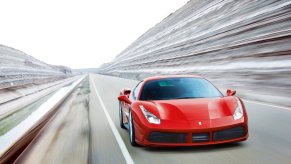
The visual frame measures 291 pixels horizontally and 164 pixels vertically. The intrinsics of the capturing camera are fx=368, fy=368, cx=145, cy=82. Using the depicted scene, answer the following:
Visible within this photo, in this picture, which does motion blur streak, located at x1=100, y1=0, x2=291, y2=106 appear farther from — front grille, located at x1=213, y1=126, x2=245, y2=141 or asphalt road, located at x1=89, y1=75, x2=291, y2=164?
front grille, located at x1=213, y1=126, x2=245, y2=141

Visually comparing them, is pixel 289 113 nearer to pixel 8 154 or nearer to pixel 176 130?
pixel 176 130

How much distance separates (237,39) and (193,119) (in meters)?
9.62

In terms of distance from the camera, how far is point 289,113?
8.22 m

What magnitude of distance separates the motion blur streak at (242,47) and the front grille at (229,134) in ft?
14.3

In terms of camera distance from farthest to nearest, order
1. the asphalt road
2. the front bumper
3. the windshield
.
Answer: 1. the windshield
2. the front bumper
3. the asphalt road

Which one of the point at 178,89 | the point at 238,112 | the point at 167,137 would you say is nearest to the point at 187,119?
the point at 167,137

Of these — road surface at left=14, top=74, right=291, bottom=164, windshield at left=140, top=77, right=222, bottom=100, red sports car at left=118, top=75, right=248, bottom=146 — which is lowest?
road surface at left=14, top=74, right=291, bottom=164

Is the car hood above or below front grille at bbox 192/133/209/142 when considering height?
above

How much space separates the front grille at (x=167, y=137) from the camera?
523 cm

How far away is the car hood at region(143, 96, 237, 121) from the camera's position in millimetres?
5348

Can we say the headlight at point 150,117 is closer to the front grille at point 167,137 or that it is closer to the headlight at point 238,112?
the front grille at point 167,137

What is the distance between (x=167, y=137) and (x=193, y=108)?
1.99 feet

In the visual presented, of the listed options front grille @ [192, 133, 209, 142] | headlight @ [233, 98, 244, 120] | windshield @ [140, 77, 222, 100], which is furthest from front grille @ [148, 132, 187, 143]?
windshield @ [140, 77, 222, 100]

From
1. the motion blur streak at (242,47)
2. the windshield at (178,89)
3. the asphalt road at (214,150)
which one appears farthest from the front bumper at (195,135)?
the motion blur streak at (242,47)
